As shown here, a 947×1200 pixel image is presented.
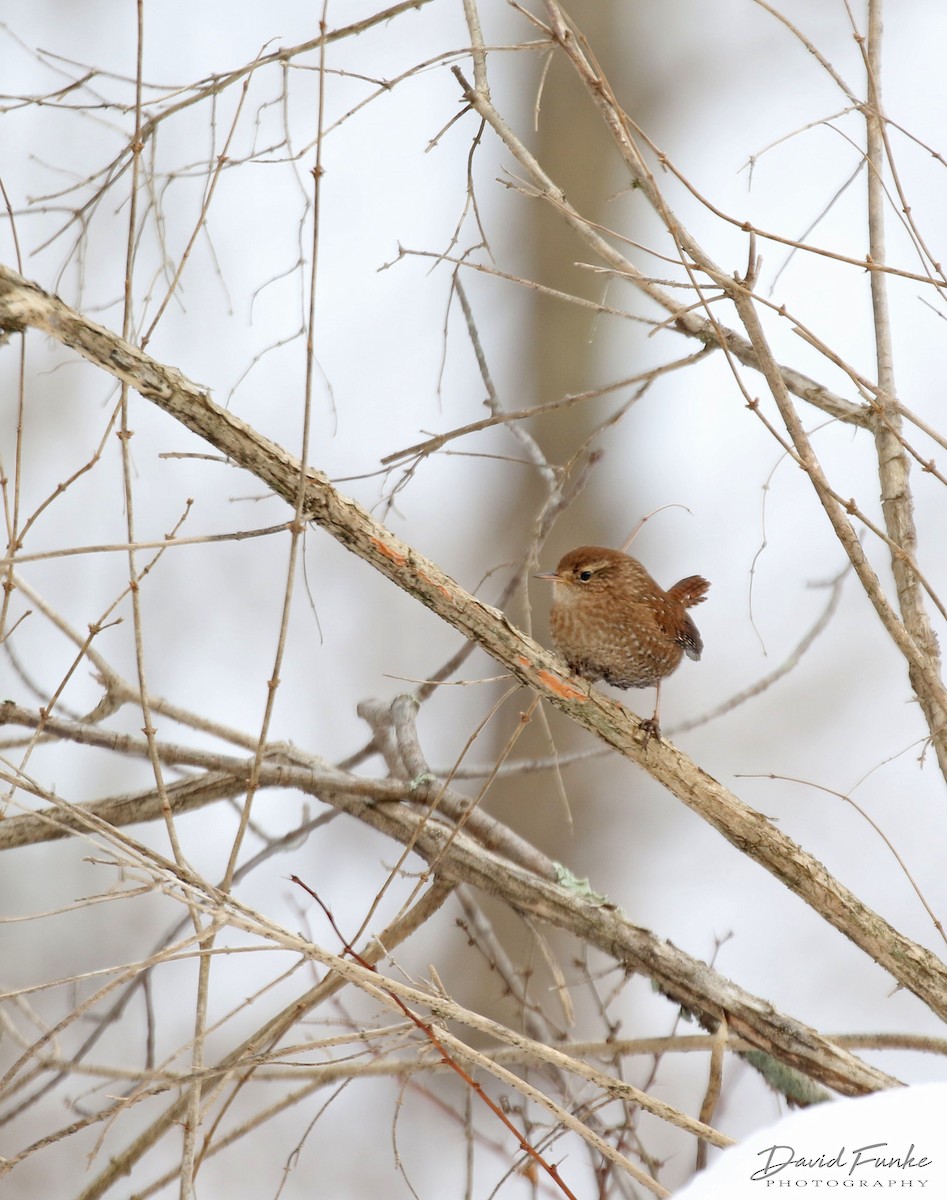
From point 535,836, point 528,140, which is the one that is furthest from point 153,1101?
point 528,140

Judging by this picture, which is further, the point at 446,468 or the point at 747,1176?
the point at 446,468

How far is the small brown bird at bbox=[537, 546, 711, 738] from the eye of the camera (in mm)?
3160

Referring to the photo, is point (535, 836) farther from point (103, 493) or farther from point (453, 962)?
point (103, 493)

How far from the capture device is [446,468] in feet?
19.7

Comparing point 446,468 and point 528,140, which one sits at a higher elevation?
point 528,140

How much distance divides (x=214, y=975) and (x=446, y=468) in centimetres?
285

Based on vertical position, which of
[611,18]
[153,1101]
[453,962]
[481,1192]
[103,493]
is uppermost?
[611,18]

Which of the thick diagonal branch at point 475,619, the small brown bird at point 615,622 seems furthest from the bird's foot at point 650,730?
the small brown bird at point 615,622
